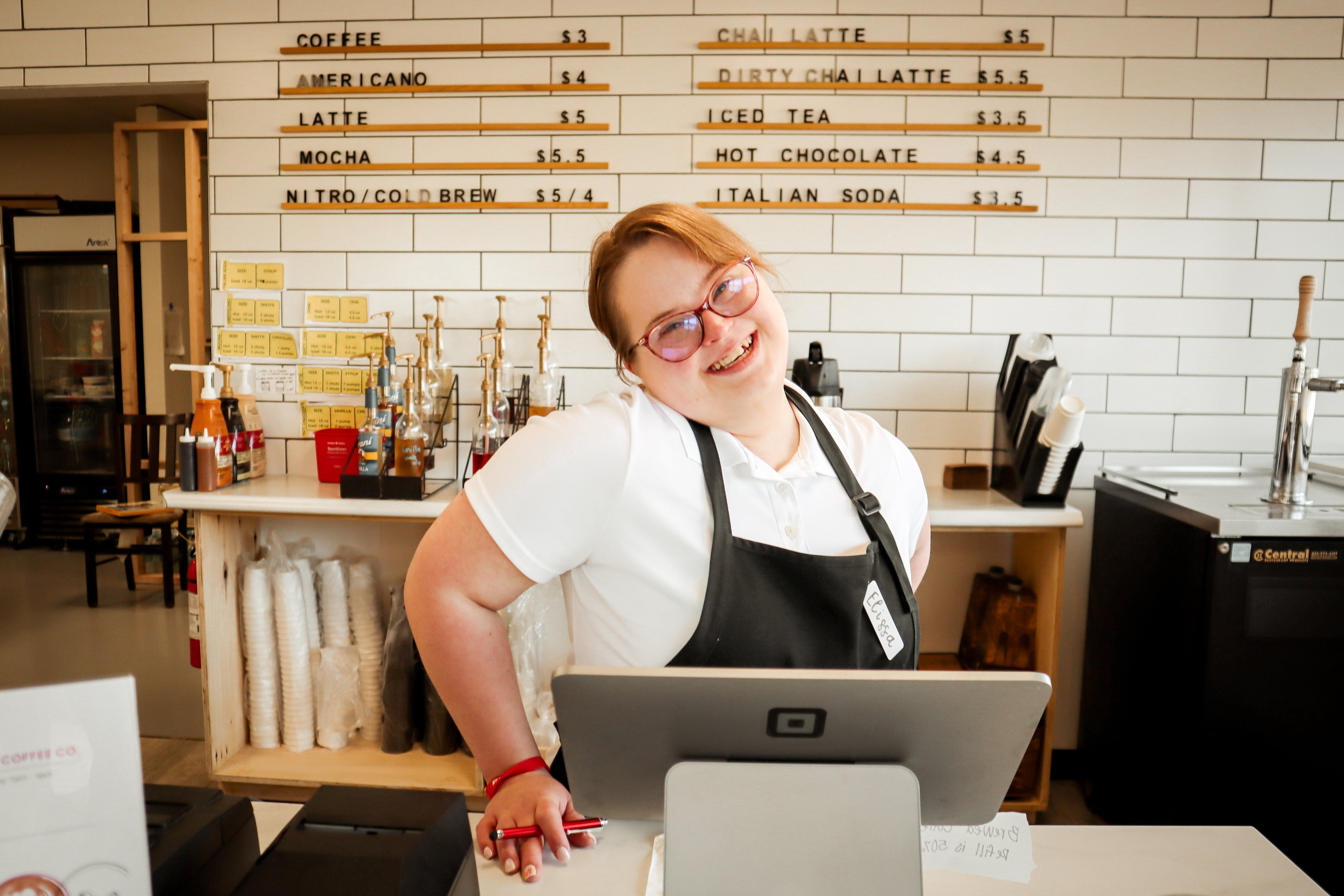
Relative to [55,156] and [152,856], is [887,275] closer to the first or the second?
[152,856]

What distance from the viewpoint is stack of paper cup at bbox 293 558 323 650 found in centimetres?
274

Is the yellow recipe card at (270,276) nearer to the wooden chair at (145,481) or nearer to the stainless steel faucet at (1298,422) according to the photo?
the wooden chair at (145,481)

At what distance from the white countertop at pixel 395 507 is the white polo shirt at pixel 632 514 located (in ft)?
4.18

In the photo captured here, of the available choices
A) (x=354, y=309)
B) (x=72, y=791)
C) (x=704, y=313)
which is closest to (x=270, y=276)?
(x=354, y=309)

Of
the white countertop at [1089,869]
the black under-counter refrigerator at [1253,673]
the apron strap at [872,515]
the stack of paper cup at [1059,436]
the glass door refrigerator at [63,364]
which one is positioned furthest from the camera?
the glass door refrigerator at [63,364]

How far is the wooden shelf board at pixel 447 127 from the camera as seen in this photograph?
9.33 feet

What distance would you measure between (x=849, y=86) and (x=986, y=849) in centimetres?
244

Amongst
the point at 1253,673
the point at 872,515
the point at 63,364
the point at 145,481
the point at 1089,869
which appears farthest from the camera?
the point at 63,364

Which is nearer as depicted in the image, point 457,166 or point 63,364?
point 457,166

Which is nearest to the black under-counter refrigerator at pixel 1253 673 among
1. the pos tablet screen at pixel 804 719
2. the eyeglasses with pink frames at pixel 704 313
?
the eyeglasses with pink frames at pixel 704 313

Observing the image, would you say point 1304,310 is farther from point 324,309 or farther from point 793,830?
point 324,309

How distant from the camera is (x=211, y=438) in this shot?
8.55 ft

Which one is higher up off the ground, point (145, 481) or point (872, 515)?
point (872, 515)

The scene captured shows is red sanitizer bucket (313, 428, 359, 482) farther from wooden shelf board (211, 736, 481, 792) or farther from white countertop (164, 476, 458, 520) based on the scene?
wooden shelf board (211, 736, 481, 792)
